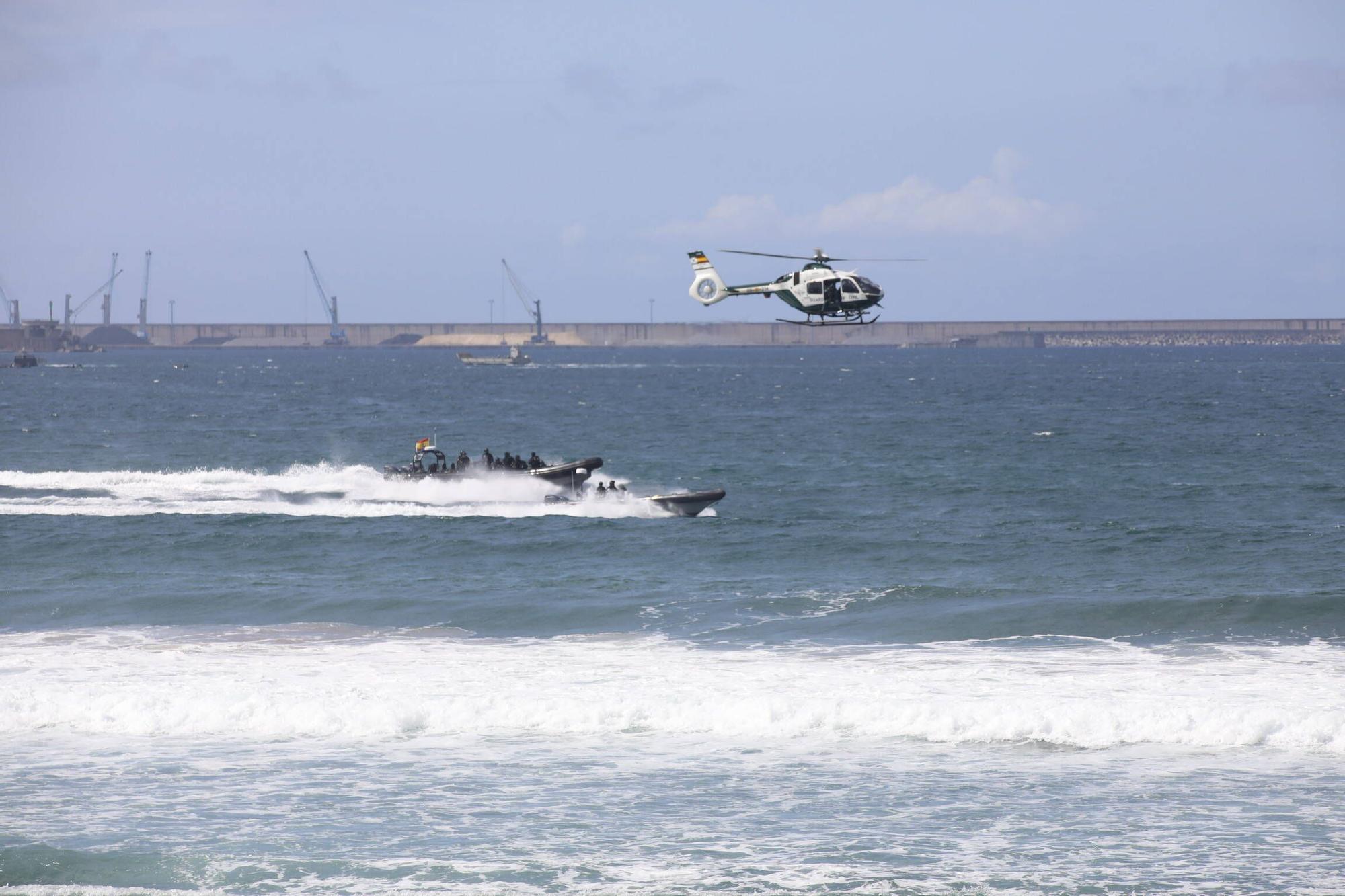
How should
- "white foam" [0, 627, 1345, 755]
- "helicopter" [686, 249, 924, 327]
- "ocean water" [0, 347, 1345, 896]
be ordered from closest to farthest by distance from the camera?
1. "ocean water" [0, 347, 1345, 896]
2. "white foam" [0, 627, 1345, 755]
3. "helicopter" [686, 249, 924, 327]

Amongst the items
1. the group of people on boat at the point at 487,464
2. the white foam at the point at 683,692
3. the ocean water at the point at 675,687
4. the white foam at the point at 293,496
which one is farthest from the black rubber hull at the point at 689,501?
the white foam at the point at 683,692

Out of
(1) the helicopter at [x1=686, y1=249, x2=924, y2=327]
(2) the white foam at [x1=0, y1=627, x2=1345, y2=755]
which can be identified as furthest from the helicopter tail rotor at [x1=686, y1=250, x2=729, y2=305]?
(2) the white foam at [x1=0, y1=627, x2=1345, y2=755]

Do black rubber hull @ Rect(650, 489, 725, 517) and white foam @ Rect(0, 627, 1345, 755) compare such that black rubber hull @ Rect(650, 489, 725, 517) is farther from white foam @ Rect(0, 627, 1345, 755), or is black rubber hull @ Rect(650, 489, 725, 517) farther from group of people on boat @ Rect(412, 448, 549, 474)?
white foam @ Rect(0, 627, 1345, 755)

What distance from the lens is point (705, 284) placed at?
45.2 m

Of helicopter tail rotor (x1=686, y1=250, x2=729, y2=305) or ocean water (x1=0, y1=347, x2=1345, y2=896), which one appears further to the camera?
helicopter tail rotor (x1=686, y1=250, x2=729, y2=305)

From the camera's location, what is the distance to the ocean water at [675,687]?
59.8ft

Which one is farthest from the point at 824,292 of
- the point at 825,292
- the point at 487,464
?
the point at 487,464

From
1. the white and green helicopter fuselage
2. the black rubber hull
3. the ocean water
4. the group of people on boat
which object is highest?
the white and green helicopter fuselage

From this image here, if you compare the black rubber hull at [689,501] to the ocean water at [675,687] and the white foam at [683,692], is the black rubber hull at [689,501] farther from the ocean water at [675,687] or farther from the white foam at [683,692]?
the white foam at [683,692]

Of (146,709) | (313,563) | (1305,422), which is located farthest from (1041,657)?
(1305,422)

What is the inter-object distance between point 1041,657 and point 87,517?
36789 millimetres

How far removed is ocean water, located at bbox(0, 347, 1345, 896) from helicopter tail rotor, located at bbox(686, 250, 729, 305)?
778cm

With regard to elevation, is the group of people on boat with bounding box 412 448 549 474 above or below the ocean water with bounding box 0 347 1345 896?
above

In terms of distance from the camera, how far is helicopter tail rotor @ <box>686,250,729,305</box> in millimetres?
44469
